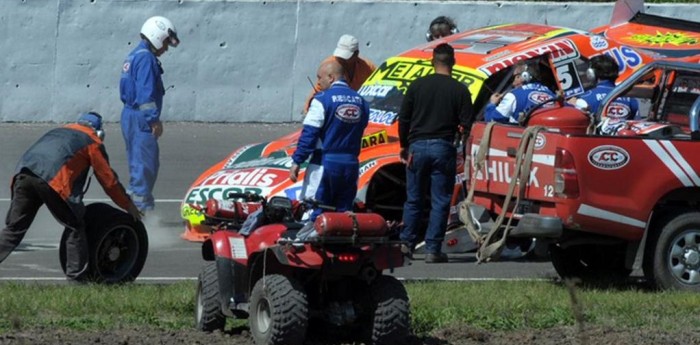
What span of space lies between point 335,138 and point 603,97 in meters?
3.24

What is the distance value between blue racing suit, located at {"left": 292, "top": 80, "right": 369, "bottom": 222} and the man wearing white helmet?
3925 mm

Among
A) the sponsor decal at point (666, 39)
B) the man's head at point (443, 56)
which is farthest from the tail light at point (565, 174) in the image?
the sponsor decal at point (666, 39)

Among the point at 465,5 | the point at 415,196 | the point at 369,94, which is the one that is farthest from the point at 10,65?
the point at 415,196

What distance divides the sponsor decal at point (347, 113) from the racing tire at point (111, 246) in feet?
6.27

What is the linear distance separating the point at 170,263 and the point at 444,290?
10.1 feet

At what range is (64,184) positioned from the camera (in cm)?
1081

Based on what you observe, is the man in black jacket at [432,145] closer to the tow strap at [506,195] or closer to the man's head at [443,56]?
the man's head at [443,56]

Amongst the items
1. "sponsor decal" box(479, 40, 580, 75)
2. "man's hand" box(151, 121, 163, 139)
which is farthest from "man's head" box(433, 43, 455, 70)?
"man's hand" box(151, 121, 163, 139)

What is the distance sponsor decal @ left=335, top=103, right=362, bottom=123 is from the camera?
10469mm

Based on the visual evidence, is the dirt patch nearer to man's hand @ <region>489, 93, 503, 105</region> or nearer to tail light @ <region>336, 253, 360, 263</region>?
tail light @ <region>336, 253, 360, 263</region>

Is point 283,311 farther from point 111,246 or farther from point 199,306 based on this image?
point 111,246

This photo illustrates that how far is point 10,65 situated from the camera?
20625 mm

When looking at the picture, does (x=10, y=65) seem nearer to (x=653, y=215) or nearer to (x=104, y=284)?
(x=104, y=284)

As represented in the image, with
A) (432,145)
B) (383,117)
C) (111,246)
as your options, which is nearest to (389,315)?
(111,246)
